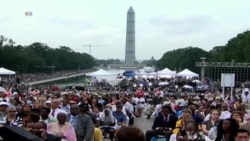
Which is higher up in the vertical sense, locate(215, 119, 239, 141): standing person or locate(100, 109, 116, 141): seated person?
locate(215, 119, 239, 141): standing person

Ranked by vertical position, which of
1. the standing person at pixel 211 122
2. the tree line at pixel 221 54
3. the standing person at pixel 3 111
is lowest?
the standing person at pixel 211 122

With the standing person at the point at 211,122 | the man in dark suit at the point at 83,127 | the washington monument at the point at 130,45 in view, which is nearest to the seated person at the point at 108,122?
the standing person at the point at 211,122

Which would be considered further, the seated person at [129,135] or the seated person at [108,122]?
the seated person at [108,122]

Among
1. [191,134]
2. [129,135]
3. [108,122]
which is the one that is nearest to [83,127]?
[191,134]

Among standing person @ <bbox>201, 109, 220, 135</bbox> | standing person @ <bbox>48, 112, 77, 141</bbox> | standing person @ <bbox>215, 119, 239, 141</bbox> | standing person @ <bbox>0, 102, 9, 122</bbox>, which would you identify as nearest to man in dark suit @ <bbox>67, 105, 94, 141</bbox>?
standing person @ <bbox>48, 112, 77, 141</bbox>

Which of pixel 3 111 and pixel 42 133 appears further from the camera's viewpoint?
pixel 3 111

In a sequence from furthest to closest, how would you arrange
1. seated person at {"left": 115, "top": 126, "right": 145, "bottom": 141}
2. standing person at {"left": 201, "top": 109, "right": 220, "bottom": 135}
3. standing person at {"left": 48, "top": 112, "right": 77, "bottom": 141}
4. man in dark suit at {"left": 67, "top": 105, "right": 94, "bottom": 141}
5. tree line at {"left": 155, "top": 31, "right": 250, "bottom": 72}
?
tree line at {"left": 155, "top": 31, "right": 250, "bottom": 72}
standing person at {"left": 201, "top": 109, "right": 220, "bottom": 135}
man in dark suit at {"left": 67, "top": 105, "right": 94, "bottom": 141}
standing person at {"left": 48, "top": 112, "right": 77, "bottom": 141}
seated person at {"left": 115, "top": 126, "right": 145, "bottom": 141}

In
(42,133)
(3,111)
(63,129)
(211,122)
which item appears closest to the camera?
(42,133)

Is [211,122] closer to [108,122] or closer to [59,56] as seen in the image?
[108,122]

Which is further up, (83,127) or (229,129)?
(229,129)

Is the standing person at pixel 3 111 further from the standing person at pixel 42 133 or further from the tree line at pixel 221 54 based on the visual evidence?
the tree line at pixel 221 54

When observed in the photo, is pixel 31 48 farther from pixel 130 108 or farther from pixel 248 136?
pixel 248 136

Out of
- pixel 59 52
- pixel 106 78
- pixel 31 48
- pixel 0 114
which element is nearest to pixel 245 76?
pixel 106 78

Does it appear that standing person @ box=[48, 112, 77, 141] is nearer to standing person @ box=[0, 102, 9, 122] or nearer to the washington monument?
standing person @ box=[0, 102, 9, 122]
